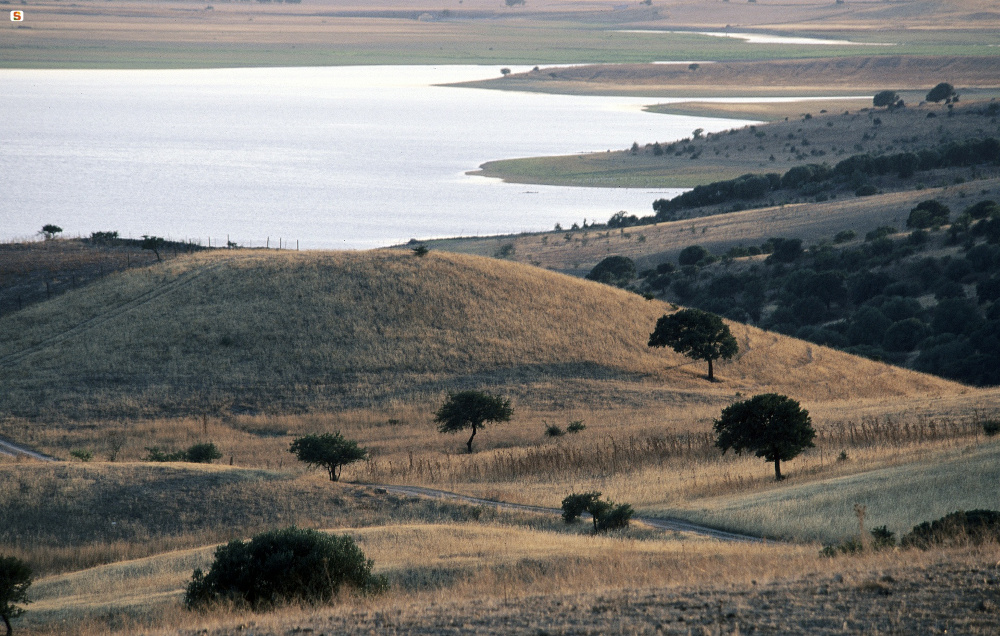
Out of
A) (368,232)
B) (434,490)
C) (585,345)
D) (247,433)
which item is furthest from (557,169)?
(434,490)

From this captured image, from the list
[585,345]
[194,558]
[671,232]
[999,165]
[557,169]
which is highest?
[557,169]

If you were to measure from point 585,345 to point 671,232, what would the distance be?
52.1 m

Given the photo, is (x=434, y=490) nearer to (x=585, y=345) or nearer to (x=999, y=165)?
(x=585, y=345)

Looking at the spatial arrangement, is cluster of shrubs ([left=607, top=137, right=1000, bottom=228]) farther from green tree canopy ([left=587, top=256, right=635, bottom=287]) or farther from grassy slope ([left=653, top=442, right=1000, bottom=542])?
grassy slope ([left=653, top=442, right=1000, bottom=542])

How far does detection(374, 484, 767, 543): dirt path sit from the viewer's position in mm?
22125

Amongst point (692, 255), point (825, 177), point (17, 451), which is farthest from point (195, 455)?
point (825, 177)

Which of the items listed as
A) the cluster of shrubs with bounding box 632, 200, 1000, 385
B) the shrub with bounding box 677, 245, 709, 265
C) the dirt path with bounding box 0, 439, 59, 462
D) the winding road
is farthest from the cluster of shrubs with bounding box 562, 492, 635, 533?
the shrub with bounding box 677, 245, 709, 265

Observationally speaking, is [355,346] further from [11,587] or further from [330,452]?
[11,587]

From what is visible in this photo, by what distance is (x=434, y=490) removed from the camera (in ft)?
99.1

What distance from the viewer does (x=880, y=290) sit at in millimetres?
79375

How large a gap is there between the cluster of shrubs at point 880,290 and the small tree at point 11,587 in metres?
55.1

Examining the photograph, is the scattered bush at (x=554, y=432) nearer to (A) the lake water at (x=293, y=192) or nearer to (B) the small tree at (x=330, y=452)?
(B) the small tree at (x=330, y=452)

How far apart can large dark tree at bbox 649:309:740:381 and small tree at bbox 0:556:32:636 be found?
4194 cm

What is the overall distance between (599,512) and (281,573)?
898 centimetres
